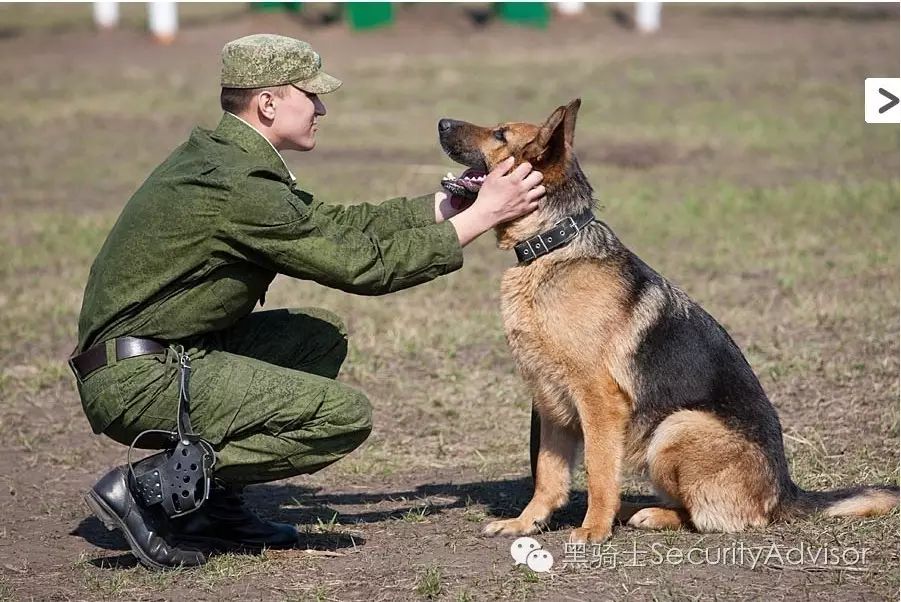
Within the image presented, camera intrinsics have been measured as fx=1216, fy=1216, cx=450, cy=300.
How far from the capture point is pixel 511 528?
200 inches

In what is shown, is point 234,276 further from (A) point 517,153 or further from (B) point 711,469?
(B) point 711,469

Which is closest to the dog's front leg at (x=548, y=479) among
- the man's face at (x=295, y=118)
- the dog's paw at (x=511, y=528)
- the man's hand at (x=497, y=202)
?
the dog's paw at (x=511, y=528)

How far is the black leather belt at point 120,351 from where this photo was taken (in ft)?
15.2

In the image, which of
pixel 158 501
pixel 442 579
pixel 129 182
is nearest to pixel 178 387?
pixel 158 501

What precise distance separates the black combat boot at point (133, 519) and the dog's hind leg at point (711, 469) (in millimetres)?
1935

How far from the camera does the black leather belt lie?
15.2 feet

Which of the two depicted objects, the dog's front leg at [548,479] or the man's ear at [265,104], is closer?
the man's ear at [265,104]

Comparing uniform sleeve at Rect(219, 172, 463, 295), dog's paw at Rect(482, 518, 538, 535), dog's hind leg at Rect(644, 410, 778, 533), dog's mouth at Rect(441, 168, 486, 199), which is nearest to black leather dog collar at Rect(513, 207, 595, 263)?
dog's mouth at Rect(441, 168, 486, 199)

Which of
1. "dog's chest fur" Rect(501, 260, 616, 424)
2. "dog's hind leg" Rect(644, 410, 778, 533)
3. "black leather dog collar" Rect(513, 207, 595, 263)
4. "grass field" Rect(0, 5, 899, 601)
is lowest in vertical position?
"grass field" Rect(0, 5, 899, 601)

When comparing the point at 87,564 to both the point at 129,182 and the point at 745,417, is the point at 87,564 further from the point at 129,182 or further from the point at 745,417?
the point at 129,182

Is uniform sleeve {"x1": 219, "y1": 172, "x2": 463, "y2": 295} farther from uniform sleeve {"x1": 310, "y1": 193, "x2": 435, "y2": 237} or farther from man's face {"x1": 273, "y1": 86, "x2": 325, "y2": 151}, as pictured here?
uniform sleeve {"x1": 310, "y1": 193, "x2": 435, "y2": 237}

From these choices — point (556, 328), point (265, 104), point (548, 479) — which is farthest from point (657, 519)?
point (265, 104)

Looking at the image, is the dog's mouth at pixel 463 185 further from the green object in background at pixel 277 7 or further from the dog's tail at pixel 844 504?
the green object in background at pixel 277 7

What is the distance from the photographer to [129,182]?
1377 cm
